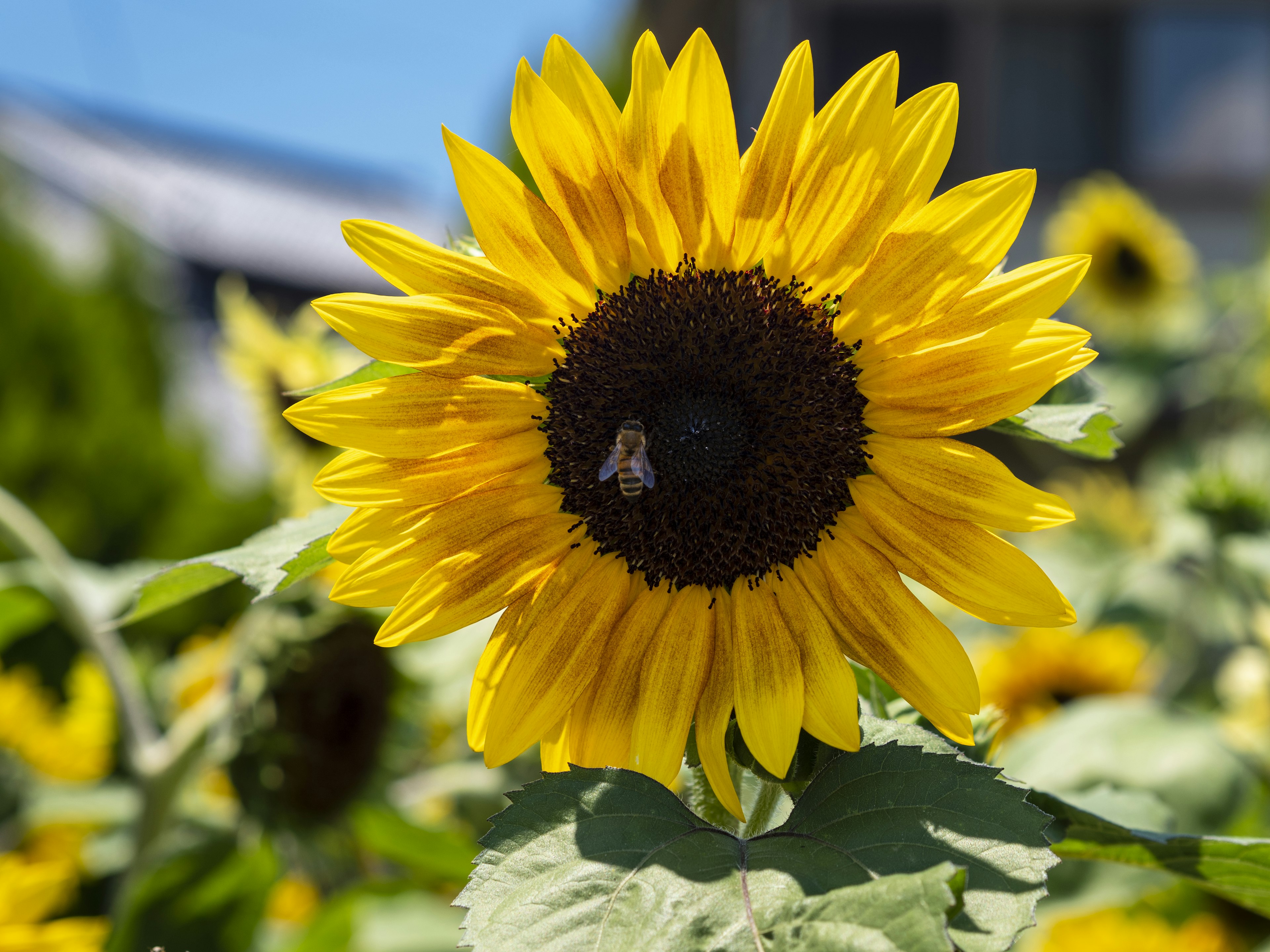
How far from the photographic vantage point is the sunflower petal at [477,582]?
0.71 meters

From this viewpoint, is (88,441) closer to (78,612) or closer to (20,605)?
(20,605)

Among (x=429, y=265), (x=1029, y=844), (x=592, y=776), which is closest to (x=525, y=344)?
(x=429, y=265)

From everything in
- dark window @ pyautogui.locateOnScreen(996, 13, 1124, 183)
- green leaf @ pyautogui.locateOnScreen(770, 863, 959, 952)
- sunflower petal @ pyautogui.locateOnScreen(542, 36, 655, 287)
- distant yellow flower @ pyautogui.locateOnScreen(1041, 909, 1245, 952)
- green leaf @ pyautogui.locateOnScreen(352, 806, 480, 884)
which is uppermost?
dark window @ pyautogui.locateOnScreen(996, 13, 1124, 183)

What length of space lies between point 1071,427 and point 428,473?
43 centimetres

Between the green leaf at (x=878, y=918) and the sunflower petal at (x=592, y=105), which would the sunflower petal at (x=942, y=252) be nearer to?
the sunflower petal at (x=592, y=105)

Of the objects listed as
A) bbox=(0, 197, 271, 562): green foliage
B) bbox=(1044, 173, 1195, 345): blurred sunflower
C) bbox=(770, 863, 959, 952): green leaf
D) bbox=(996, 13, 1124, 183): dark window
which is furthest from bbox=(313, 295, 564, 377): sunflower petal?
bbox=(996, 13, 1124, 183): dark window

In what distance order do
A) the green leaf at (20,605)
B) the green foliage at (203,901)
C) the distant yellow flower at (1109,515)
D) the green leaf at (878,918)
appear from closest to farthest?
the green leaf at (878,918) → the green foliage at (203,901) → the green leaf at (20,605) → the distant yellow flower at (1109,515)

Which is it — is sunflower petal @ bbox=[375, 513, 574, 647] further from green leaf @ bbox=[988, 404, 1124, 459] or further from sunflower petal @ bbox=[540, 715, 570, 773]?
green leaf @ bbox=[988, 404, 1124, 459]

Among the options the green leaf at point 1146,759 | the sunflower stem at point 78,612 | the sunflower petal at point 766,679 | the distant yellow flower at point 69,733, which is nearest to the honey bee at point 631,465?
the sunflower petal at point 766,679

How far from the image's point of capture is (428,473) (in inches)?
28.7

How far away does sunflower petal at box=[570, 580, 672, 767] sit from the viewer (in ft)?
2.35

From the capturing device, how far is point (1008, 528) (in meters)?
0.68

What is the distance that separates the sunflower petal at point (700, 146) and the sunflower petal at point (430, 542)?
0.77 ft

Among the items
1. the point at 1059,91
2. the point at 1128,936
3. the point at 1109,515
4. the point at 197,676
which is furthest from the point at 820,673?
the point at 1059,91
